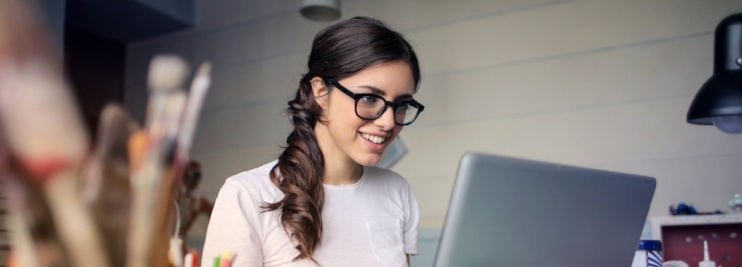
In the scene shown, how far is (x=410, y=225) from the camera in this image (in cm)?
146

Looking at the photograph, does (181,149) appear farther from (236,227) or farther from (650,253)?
(650,253)

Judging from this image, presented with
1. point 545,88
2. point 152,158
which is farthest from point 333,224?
point 545,88

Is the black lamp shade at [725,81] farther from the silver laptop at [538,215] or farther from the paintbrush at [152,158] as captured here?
the paintbrush at [152,158]

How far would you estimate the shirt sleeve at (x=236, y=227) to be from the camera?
3.44 ft

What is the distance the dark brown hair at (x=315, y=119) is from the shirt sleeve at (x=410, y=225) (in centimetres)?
28

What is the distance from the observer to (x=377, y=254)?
4.20ft

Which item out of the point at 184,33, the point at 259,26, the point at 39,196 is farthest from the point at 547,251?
the point at 184,33

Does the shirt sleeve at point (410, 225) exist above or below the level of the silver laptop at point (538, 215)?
below

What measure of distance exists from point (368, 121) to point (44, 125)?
92 centimetres

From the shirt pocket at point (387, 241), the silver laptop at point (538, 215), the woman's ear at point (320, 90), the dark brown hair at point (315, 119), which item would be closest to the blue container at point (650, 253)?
the silver laptop at point (538, 215)

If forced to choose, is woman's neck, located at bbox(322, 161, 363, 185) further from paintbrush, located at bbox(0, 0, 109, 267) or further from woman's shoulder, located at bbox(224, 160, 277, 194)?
paintbrush, located at bbox(0, 0, 109, 267)

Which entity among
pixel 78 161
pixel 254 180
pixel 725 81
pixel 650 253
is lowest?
pixel 650 253

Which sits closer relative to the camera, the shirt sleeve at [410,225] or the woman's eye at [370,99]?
the woman's eye at [370,99]

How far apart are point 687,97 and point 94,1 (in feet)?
9.04
